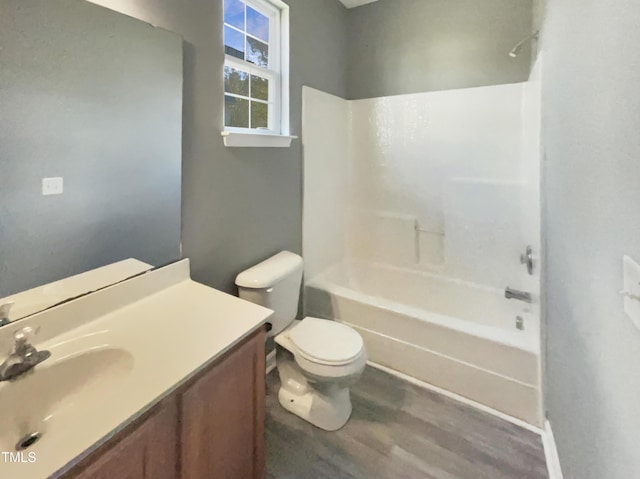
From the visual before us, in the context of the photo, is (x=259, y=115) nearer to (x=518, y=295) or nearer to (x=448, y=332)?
(x=448, y=332)

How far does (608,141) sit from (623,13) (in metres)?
0.27

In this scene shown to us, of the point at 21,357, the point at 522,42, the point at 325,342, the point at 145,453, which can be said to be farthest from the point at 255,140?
the point at 522,42

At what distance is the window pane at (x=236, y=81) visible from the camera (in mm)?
1921

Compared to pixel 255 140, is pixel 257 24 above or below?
above

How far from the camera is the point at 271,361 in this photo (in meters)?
2.30

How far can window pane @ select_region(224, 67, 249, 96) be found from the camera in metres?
1.92

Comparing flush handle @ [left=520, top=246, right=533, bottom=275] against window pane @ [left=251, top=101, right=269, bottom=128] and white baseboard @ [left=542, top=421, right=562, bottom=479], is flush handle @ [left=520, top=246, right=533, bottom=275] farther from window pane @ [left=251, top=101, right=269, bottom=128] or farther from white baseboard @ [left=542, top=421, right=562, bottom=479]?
window pane @ [left=251, top=101, right=269, bottom=128]

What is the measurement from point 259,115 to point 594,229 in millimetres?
1882

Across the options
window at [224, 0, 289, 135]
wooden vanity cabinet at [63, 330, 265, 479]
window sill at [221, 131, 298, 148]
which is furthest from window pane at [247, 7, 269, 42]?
wooden vanity cabinet at [63, 330, 265, 479]

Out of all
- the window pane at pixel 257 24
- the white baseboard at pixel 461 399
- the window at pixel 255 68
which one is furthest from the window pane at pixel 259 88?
the white baseboard at pixel 461 399

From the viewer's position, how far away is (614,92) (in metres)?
0.78

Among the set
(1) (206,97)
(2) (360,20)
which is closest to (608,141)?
(1) (206,97)

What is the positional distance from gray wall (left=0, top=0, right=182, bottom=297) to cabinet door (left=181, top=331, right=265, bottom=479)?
2.13 feet

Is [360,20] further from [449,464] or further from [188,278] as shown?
[449,464]
